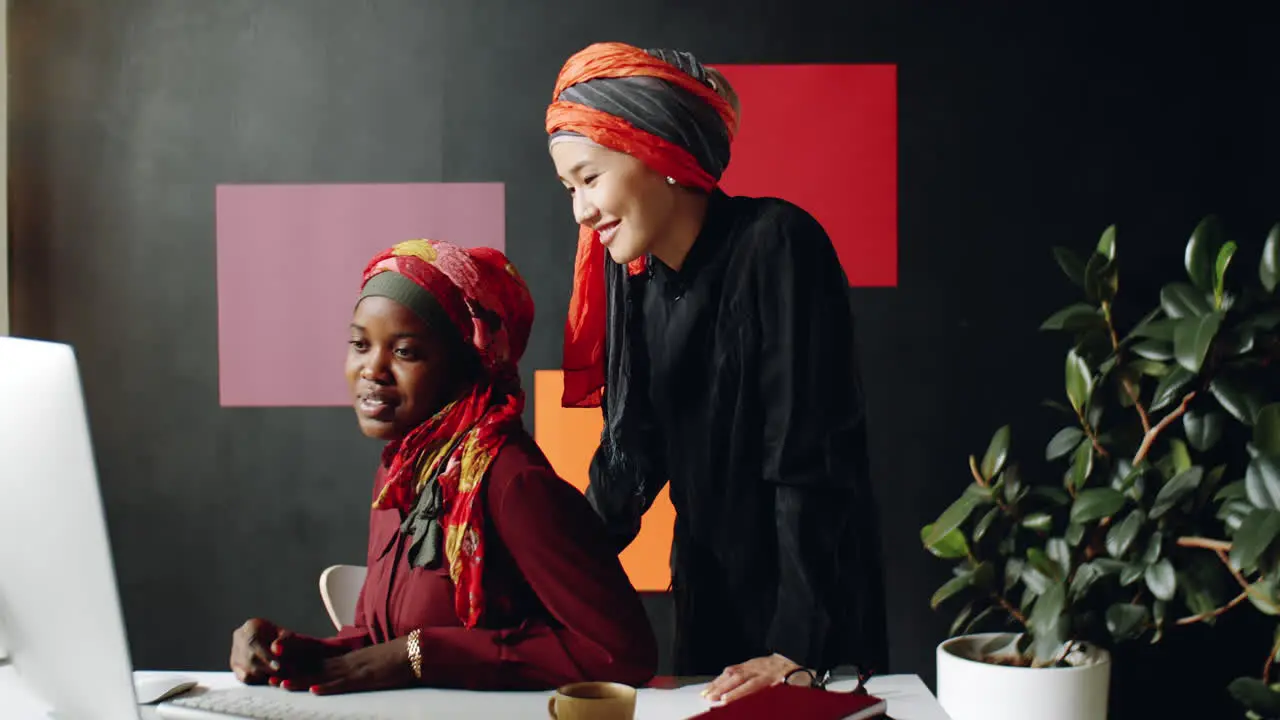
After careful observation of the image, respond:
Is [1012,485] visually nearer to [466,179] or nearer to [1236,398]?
[1236,398]

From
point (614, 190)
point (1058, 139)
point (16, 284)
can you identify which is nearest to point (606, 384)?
point (614, 190)

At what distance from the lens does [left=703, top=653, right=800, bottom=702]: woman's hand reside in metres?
1.44

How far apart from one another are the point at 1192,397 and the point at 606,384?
1.42m

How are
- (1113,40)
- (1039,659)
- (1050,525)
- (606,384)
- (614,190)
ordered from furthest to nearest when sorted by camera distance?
1. (1113,40)
2. (1050,525)
3. (1039,659)
4. (606,384)
5. (614,190)

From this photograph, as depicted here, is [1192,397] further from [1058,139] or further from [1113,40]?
[1113,40]

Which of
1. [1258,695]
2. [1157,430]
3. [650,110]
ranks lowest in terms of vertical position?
[1258,695]

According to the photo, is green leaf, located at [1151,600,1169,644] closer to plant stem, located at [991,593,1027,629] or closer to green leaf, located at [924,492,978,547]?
plant stem, located at [991,593,1027,629]

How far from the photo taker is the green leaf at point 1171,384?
2422 millimetres

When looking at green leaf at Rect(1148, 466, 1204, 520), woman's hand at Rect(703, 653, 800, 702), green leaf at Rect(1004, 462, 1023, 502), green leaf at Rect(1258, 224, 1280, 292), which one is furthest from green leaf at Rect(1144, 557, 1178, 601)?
woman's hand at Rect(703, 653, 800, 702)

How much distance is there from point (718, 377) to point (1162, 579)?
4.05 feet

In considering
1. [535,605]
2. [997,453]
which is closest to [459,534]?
[535,605]

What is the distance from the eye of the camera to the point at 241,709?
129cm

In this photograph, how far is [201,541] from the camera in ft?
9.74

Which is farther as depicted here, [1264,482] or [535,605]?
[1264,482]
